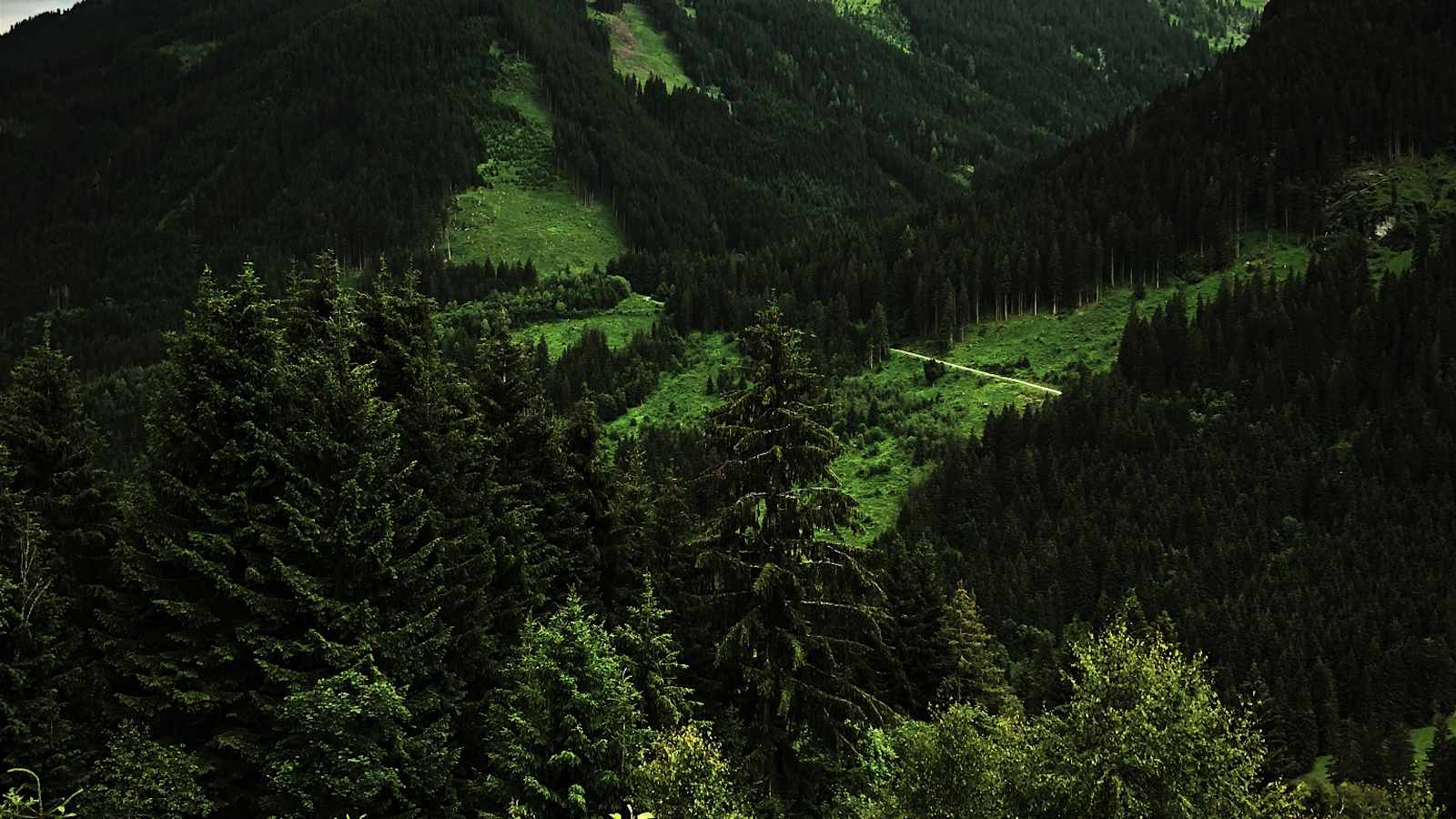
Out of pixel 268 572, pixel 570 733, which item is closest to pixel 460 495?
pixel 268 572

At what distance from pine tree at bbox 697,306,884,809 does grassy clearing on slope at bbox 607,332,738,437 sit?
12544cm

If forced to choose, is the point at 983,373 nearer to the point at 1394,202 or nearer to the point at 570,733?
the point at 1394,202

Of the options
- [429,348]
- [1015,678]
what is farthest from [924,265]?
[429,348]

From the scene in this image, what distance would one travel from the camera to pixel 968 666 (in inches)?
2472

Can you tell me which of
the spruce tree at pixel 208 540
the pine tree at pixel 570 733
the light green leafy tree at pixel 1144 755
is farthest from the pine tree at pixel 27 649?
the light green leafy tree at pixel 1144 755

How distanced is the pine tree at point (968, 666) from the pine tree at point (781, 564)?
26.5 m

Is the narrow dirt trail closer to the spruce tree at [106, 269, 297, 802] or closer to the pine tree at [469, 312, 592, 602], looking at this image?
the pine tree at [469, 312, 592, 602]

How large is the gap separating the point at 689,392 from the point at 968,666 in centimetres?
11942

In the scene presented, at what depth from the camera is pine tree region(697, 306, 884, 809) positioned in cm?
3256

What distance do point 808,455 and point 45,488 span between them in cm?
2661

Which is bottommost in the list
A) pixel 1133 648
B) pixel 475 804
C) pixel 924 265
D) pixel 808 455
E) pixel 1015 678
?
pixel 1015 678

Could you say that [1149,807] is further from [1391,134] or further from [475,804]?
[1391,134]

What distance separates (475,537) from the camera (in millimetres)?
38531

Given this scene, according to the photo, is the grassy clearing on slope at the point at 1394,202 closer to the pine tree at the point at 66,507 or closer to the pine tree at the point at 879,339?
the pine tree at the point at 879,339
